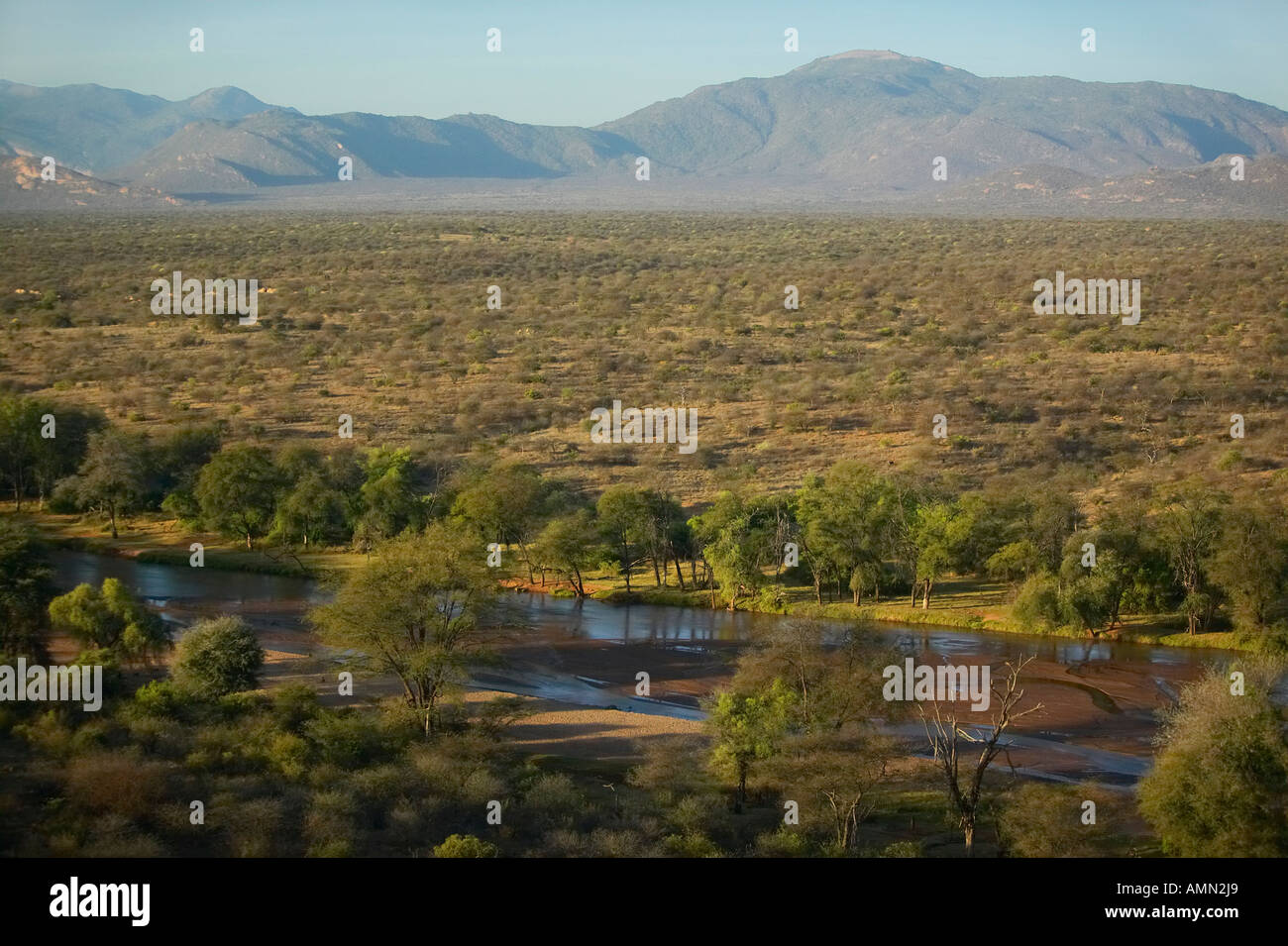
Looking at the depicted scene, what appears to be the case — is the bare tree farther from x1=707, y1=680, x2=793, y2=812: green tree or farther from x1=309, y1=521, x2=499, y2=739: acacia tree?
x1=309, y1=521, x2=499, y2=739: acacia tree

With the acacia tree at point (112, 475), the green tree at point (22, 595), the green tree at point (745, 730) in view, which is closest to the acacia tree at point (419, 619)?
the green tree at point (745, 730)

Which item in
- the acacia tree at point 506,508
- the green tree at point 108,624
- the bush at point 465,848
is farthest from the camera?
the acacia tree at point 506,508

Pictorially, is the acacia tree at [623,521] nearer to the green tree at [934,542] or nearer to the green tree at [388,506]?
the green tree at [388,506]

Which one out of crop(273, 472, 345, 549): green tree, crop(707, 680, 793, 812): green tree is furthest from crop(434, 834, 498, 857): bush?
crop(273, 472, 345, 549): green tree

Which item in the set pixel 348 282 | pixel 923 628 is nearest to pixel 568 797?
pixel 923 628

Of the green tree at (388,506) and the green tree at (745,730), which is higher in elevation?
the green tree at (388,506)
